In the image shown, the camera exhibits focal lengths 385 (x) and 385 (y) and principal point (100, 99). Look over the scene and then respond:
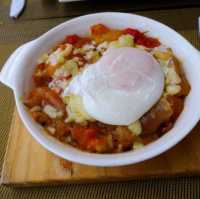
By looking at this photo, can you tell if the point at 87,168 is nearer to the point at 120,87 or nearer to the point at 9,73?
the point at 120,87

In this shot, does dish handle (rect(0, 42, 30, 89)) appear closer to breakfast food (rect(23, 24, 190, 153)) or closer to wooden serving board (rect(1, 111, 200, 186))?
breakfast food (rect(23, 24, 190, 153))

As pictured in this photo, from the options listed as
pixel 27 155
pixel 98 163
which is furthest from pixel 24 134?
pixel 98 163

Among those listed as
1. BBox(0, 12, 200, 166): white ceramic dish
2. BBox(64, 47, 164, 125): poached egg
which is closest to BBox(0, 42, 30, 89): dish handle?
BBox(0, 12, 200, 166): white ceramic dish

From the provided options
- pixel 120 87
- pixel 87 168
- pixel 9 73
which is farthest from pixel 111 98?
pixel 9 73

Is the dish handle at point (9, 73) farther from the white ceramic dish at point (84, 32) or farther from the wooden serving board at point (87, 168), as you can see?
the wooden serving board at point (87, 168)

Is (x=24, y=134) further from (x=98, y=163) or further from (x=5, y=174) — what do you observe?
(x=98, y=163)

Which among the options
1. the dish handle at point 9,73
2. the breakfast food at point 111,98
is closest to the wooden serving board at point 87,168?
the breakfast food at point 111,98

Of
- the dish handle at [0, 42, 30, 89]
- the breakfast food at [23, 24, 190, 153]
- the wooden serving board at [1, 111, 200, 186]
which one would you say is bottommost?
the wooden serving board at [1, 111, 200, 186]
